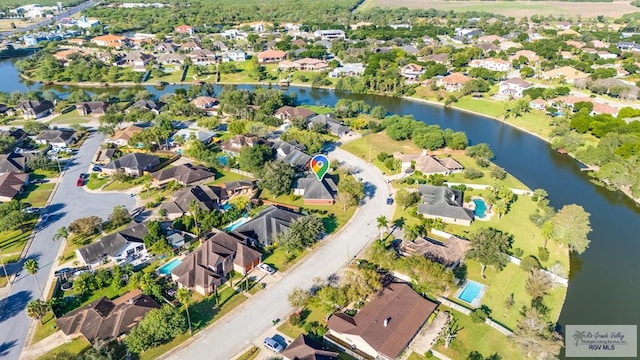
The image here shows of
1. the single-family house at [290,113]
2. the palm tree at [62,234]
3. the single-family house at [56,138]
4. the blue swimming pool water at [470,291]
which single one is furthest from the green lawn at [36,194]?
the blue swimming pool water at [470,291]

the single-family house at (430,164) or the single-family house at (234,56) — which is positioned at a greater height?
the single-family house at (234,56)

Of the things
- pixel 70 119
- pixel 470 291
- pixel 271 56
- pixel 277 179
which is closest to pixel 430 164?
pixel 277 179

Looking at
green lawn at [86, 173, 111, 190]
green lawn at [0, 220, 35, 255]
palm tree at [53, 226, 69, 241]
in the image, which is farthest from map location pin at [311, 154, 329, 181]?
green lawn at [0, 220, 35, 255]

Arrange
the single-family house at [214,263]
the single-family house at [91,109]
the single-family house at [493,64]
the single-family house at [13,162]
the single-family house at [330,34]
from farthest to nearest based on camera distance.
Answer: the single-family house at [330,34], the single-family house at [493,64], the single-family house at [91,109], the single-family house at [13,162], the single-family house at [214,263]

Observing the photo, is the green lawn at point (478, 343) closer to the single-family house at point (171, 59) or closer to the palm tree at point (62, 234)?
the palm tree at point (62, 234)

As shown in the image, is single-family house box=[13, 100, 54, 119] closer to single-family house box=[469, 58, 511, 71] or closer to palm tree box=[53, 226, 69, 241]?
palm tree box=[53, 226, 69, 241]

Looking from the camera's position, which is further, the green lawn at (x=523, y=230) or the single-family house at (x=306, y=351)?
the green lawn at (x=523, y=230)
